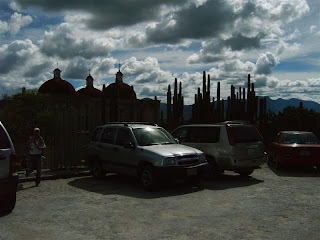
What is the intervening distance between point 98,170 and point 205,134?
3481mm

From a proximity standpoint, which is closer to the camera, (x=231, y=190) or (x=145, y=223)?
(x=145, y=223)

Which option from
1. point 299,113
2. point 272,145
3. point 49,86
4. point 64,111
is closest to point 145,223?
point 64,111

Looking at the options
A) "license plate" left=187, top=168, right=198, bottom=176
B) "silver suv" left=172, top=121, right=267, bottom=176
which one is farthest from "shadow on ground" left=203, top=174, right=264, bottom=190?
"license plate" left=187, top=168, right=198, bottom=176

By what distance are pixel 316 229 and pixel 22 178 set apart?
8070mm

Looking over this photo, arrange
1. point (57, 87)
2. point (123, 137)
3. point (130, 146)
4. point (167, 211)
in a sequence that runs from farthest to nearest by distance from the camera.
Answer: point (57, 87) < point (123, 137) < point (130, 146) < point (167, 211)

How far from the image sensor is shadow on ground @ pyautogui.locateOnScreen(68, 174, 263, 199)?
8680 millimetres

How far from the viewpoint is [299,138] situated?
13148mm

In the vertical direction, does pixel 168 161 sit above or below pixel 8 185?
above

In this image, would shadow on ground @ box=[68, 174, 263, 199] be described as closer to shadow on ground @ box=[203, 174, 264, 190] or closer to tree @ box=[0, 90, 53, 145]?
shadow on ground @ box=[203, 174, 264, 190]

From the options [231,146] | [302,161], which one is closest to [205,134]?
[231,146]

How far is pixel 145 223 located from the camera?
19.7 ft

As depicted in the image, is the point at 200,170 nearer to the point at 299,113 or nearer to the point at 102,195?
the point at 102,195

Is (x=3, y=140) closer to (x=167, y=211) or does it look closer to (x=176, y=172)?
(x=167, y=211)

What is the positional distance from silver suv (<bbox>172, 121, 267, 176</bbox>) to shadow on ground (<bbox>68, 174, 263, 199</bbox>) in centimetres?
42
